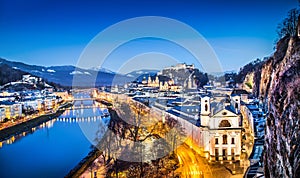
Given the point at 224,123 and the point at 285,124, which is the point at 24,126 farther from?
the point at 285,124

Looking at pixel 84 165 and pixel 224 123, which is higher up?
pixel 224 123

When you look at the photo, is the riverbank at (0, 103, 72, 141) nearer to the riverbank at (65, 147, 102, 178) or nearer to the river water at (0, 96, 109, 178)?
the river water at (0, 96, 109, 178)

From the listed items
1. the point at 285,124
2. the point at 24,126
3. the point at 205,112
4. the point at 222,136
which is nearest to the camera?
the point at 285,124

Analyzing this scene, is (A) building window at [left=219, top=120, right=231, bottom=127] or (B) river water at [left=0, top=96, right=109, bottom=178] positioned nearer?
(A) building window at [left=219, top=120, right=231, bottom=127]

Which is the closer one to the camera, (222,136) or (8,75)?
(222,136)

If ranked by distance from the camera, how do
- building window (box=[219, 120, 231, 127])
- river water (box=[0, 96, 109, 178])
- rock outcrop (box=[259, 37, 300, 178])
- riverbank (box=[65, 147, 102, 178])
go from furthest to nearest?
river water (box=[0, 96, 109, 178]), building window (box=[219, 120, 231, 127]), riverbank (box=[65, 147, 102, 178]), rock outcrop (box=[259, 37, 300, 178])

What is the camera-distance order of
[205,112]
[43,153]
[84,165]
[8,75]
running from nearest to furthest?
[205,112] → [84,165] → [43,153] → [8,75]

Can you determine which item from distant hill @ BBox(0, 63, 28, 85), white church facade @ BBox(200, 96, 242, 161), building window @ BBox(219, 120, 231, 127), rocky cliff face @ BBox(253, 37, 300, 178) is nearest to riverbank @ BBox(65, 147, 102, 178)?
white church facade @ BBox(200, 96, 242, 161)

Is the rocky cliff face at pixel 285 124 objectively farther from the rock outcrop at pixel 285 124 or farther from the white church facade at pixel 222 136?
the white church facade at pixel 222 136

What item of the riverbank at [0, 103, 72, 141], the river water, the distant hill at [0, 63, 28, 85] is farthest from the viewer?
the distant hill at [0, 63, 28, 85]

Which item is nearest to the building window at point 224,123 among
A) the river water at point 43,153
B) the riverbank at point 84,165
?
the riverbank at point 84,165

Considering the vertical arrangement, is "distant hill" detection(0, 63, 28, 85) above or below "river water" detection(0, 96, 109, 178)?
above

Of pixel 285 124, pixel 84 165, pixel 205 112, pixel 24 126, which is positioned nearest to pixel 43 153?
pixel 84 165


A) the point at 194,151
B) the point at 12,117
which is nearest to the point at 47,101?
the point at 12,117
